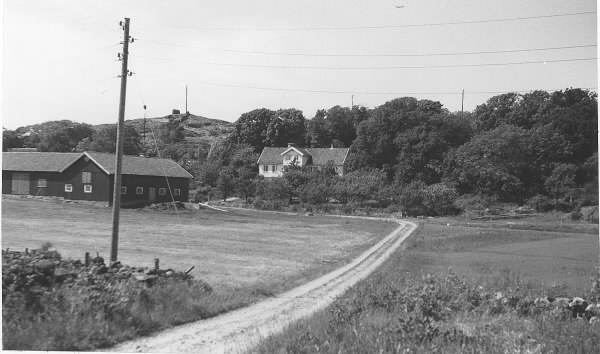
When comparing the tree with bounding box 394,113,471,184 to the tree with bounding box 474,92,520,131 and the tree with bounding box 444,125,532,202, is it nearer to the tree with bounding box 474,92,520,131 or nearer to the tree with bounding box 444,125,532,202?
the tree with bounding box 444,125,532,202

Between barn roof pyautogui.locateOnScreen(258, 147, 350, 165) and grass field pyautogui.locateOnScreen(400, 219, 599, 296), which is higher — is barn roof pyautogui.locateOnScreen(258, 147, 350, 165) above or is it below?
above

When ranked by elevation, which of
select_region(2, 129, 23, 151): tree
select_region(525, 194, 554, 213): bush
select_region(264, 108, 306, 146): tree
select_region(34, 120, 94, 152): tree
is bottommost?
select_region(525, 194, 554, 213): bush

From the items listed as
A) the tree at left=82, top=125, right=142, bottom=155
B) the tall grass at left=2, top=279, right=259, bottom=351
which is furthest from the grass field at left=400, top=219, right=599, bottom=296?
the tree at left=82, top=125, right=142, bottom=155

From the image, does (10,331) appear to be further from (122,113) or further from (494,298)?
(494,298)

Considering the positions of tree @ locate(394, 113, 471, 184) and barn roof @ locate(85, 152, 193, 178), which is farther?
tree @ locate(394, 113, 471, 184)

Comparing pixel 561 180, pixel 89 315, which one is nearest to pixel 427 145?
pixel 561 180

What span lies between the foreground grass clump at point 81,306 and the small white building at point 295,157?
835 cm

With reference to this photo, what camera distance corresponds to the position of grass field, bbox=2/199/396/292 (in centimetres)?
1180

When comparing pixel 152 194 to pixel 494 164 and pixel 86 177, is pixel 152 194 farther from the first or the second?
pixel 494 164

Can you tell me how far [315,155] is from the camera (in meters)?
20.7

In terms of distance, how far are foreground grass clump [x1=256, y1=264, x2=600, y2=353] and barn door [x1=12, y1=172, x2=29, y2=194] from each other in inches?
290

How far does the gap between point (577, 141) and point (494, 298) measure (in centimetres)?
383

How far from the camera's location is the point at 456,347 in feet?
20.3

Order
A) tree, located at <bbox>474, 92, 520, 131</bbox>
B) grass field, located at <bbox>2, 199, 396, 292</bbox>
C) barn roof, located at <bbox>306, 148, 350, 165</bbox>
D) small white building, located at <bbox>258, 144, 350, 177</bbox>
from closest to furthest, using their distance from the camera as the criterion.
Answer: grass field, located at <bbox>2, 199, 396, 292</bbox> → tree, located at <bbox>474, 92, 520, 131</bbox> → small white building, located at <bbox>258, 144, 350, 177</bbox> → barn roof, located at <bbox>306, 148, 350, 165</bbox>
